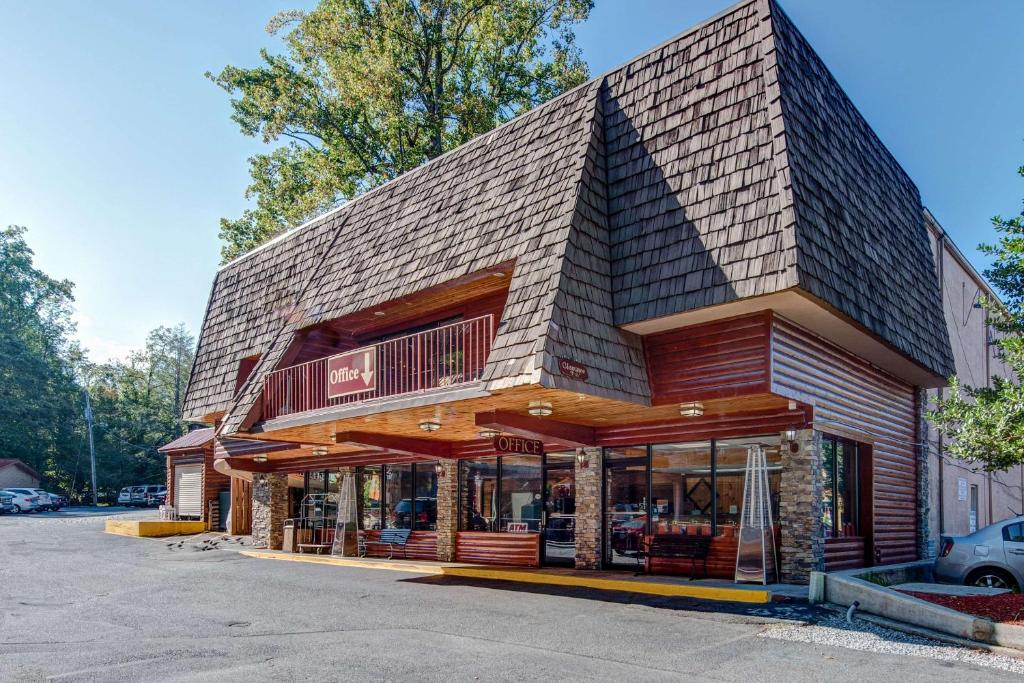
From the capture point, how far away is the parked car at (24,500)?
4297 centimetres

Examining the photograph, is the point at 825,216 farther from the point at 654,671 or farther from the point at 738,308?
the point at 654,671

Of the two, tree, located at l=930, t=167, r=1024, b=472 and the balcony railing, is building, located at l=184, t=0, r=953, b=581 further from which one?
tree, located at l=930, t=167, r=1024, b=472

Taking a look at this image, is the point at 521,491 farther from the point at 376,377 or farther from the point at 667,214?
the point at 667,214

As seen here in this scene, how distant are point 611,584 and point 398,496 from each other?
7.67 meters

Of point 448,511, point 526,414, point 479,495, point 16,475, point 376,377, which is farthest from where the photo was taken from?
point 16,475

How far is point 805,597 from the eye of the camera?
1128 centimetres

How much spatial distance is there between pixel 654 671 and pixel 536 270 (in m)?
6.14

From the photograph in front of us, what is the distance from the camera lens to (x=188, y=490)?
31516 millimetres

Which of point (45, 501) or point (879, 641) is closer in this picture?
point (879, 641)

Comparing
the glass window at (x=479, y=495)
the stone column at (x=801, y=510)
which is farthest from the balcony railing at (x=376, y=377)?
the stone column at (x=801, y=510)

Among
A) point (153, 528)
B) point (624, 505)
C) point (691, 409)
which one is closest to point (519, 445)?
point (624, 505)

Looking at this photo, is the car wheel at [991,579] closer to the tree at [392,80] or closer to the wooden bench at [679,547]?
the wooden bench at [679,547]

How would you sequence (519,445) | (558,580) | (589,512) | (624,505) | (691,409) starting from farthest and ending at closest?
(519,445) → (589,512) → (624,505) → (558,580) → (691,409)

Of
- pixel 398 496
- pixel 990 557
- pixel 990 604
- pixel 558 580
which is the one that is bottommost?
pixel 558 580
